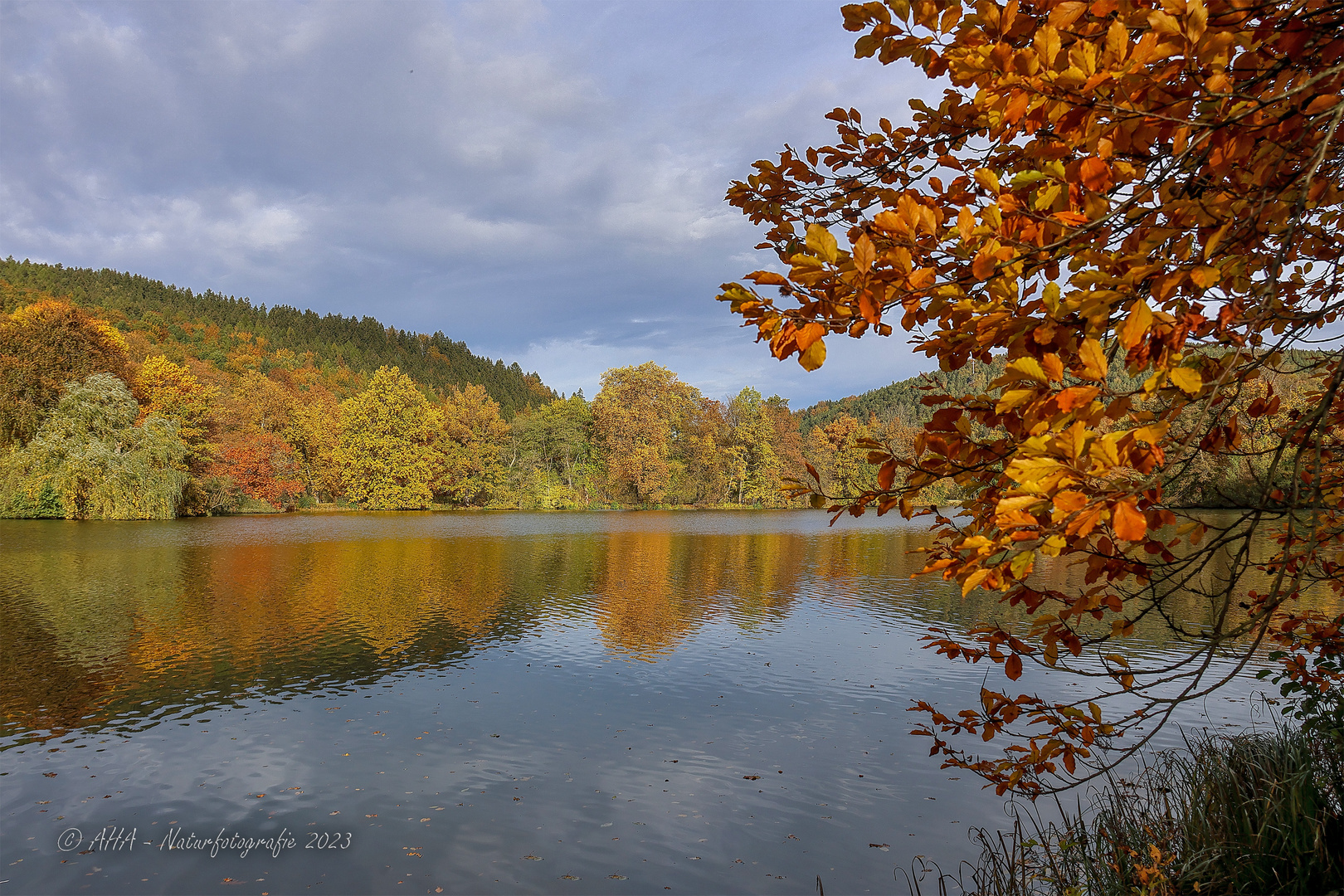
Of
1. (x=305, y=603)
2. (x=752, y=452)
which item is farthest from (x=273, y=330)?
(x=305, y=603)

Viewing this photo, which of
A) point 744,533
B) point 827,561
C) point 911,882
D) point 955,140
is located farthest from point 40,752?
point 744,533

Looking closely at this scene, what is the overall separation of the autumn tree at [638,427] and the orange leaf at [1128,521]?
185ft

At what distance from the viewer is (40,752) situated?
6.93 metres

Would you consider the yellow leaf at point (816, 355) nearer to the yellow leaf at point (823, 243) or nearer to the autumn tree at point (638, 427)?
the yellow leaf at point (823, 243)

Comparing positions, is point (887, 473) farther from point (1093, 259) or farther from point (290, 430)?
point (290, 430)

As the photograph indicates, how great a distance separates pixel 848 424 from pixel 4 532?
64.6 meters

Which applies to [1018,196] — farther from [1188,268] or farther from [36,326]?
[36,326]

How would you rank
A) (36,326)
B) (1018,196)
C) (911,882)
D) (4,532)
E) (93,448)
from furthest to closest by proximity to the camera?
(36,326)
(93,448)
(4,532)
(911,882)
(1018,196)

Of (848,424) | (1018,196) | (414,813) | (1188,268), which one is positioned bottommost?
(414,813)

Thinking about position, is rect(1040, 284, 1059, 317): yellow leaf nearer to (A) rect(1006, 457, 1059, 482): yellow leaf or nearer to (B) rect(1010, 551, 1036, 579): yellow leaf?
(A) rect(1006, 457, 1059, 482): yellow leaf

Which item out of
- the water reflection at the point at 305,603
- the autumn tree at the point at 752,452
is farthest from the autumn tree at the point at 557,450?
the water reflection at the point at 305,603

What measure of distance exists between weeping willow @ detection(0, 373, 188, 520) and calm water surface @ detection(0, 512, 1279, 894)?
50.6 feet

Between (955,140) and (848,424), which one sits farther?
(848,424)

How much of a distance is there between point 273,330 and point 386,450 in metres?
52.0
